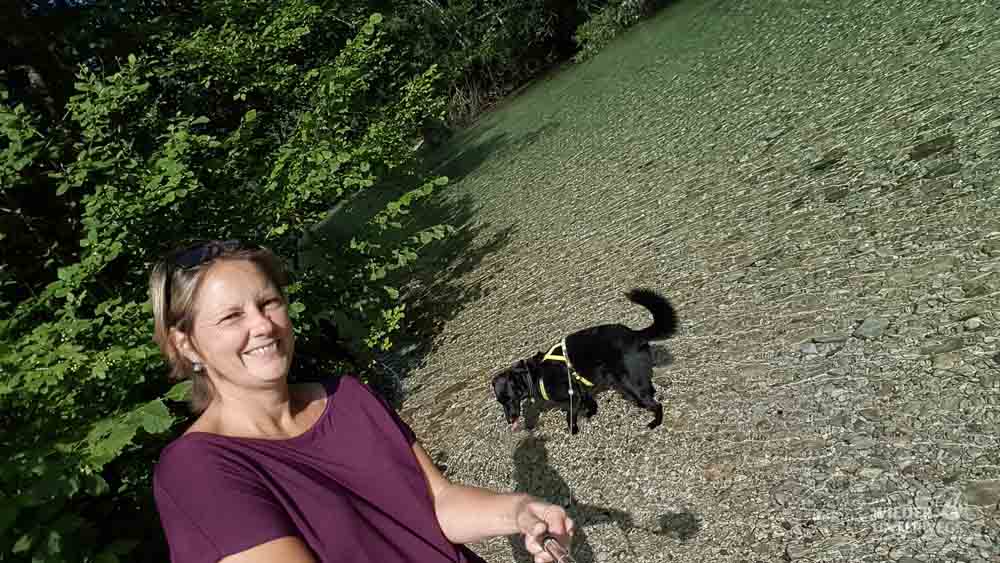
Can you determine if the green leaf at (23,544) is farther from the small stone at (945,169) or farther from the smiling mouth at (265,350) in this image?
the small stone at (945,169)

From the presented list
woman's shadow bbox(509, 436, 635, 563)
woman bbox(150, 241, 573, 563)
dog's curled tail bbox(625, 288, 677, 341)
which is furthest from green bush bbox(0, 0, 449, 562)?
dog's curled tail bbox(625, 288, 677, 341)

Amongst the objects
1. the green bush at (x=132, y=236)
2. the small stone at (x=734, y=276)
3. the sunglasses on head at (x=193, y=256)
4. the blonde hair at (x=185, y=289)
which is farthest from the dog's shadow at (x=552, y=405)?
the sunglasses on head at (x=193, y=256)

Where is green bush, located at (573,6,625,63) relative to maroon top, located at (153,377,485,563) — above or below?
above

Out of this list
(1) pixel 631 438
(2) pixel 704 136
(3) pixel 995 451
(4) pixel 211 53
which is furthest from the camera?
(2) pixel 704 136

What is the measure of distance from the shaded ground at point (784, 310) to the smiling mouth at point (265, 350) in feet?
7.36

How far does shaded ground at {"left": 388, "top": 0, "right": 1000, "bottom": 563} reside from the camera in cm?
285

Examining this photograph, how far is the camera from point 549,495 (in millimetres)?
3852

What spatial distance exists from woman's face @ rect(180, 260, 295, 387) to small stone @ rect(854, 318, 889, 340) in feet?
10.9

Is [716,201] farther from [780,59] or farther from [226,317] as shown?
[226,317]

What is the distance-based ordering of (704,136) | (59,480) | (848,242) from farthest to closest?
(704,136)
(848,242)
(59,480)

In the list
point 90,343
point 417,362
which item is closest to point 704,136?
point 417,362

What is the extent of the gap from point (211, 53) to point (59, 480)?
17.5 ft

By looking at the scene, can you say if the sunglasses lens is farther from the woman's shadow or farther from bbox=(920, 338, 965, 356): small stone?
bbox=(920, 338, 965, 356): small stone

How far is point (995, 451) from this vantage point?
8.73ft
